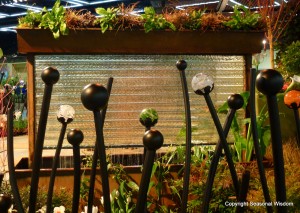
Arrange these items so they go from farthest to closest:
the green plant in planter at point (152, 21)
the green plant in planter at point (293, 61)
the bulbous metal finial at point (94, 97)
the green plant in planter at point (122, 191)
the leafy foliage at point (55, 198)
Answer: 1. the green plant in planter at point (293, 61)
2. the green plant in planter at point (152, 21)
3. the green plant in planter at point (122, 191)
4. the leafy foliage at point (55, 198)
5. the bulbous metal finial at point (94, 97)

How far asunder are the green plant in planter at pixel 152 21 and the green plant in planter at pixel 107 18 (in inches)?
7.9

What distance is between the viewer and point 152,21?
267 centimetres

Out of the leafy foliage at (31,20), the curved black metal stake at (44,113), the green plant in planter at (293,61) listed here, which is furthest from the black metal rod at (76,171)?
the green plant in planter at (293,61)

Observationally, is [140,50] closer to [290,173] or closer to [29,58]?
[29,58]

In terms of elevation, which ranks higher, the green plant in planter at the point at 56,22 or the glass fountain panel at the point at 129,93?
the green plant in planter at the point at 56,22

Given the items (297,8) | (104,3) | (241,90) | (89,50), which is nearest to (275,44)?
(297,8)

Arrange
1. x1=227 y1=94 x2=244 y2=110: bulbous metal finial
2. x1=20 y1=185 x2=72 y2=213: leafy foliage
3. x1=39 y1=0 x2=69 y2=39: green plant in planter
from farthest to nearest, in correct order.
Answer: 1. x1=39 y1=0 x2=69 y2=39: green plant in planter
2. x1=20 y1=185 x2=72 y2=213: leafy foliage
3. x1=227 y1=94 x2=244 y2=110: bulbous metal finial

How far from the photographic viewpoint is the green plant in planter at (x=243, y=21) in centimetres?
276

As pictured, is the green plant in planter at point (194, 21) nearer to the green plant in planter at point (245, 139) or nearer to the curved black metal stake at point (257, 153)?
the green plant in planter at point (245, 139)

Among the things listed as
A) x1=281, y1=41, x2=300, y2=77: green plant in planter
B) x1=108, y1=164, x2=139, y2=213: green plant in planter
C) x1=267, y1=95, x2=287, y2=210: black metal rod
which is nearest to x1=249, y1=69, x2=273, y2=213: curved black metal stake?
x1=267, y1=95, x2=287, y2=210: black metal rod

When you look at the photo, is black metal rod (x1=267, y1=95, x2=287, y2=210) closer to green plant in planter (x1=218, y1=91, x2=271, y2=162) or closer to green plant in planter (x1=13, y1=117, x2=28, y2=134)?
green plant in planter (x1=218, y1=91, x2=271, y2=162)

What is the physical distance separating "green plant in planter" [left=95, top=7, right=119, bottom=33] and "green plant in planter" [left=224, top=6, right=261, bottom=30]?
820mm

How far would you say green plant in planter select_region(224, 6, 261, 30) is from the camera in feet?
9.05

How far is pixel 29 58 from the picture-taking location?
268 centimetres
